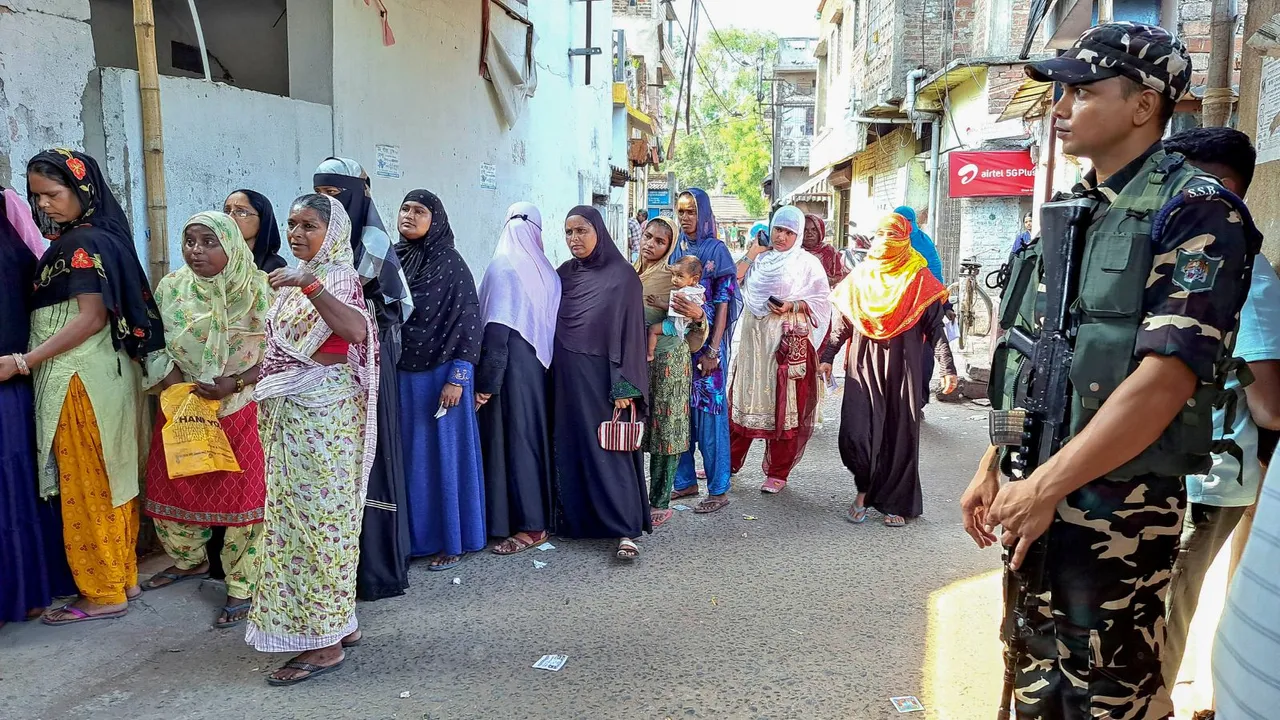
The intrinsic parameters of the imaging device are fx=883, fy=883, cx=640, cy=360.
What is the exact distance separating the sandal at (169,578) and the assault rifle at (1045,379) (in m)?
3.46

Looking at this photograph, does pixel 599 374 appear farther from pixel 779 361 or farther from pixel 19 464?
pixel 19 464

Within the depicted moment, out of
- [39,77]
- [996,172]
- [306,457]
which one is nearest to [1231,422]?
[306,457]

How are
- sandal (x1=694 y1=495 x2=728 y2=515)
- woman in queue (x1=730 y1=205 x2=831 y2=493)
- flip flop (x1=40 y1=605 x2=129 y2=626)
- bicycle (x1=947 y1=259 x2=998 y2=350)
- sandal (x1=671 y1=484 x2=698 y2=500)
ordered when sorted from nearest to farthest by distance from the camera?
1. flip flop (x1=40 y1=605 x2=129 y2=626)
2. sandal (x1=694 y1=495 x2=728 y2=515)
3. woman in queue (x1=730 y1=205 x2=831 y2=493)
4. sandal (x1=671 y1=484 x2=698 y2=500)
5. bicycle (x1=947 y1=259 x2=998 y2=350)

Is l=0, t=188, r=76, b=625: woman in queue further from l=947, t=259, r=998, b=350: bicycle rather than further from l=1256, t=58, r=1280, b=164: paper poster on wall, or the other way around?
l=947, t=259, r=998, b=350: bicycle

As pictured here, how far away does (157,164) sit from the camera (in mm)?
4180

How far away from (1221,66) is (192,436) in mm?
4570

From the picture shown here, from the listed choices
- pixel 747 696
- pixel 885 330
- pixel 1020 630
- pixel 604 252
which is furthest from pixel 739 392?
pixel 1020 630

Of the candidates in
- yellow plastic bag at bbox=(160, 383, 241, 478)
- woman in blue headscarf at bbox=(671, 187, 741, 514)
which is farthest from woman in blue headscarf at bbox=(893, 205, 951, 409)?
yellow plastic bag at bbox=(160, 383, 241, 478)

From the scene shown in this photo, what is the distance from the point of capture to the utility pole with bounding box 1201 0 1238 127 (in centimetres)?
378

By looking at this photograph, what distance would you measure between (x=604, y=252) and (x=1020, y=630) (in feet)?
9.60

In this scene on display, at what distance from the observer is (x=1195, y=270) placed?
5.27 feet

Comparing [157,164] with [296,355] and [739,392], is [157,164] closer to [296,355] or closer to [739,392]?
[296,355]

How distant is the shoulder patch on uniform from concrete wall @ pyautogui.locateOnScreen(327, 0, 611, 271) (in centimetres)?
511

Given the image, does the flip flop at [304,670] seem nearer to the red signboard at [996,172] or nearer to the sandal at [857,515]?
the sandal at [857,515]
